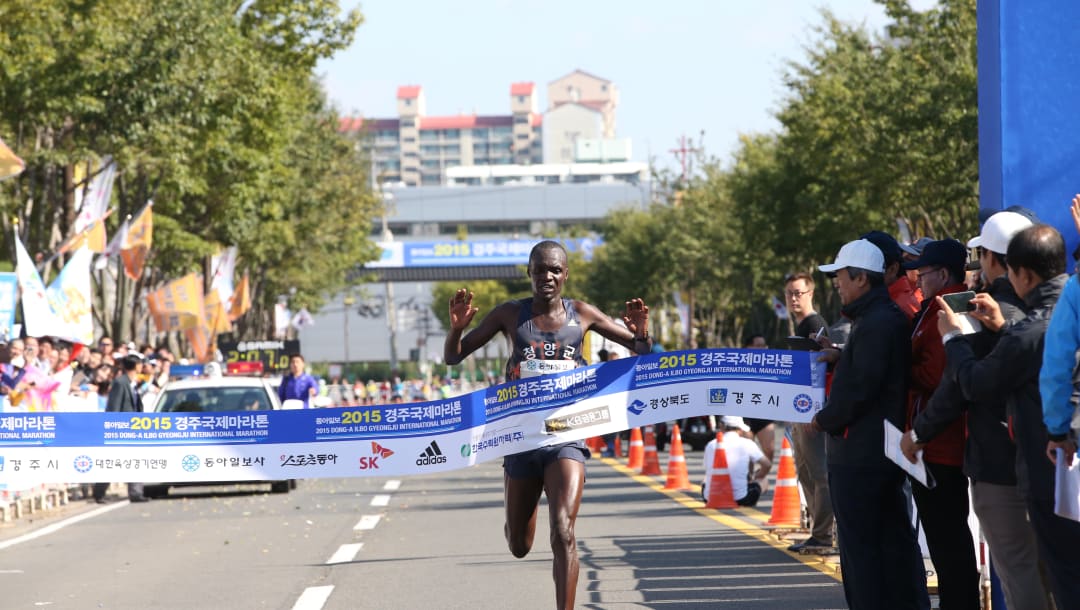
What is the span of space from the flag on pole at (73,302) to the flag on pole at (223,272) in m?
18.0

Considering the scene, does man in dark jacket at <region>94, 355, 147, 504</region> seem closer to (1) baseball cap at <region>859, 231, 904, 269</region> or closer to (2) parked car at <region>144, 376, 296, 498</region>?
(2) parked car at <region>144, 376, 296, 498</region>

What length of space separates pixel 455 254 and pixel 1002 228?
99331mm

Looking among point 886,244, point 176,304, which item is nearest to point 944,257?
point 886,244

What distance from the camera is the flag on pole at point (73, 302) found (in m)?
24.8

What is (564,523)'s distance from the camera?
8352mm

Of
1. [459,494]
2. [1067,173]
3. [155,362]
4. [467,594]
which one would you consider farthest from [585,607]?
[155,362]

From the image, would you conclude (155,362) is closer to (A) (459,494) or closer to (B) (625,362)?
(A) (459,494)

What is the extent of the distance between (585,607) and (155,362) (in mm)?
20319

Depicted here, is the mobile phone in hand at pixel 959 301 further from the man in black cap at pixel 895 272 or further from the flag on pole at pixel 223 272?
the flag on pole at pixel 223 272

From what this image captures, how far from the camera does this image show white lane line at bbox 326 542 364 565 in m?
12.9

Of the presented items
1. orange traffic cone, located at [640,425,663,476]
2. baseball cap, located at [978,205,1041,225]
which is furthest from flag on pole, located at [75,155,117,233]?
baseball cap, located at [978,205,1041,225]

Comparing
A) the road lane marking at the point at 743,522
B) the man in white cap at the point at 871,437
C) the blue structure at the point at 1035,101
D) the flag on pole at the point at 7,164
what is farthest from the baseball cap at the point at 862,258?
the flag on pole at the point at 7,164

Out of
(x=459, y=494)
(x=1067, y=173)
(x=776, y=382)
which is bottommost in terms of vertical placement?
(x=459, y=494)

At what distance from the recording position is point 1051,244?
21.7 feet
